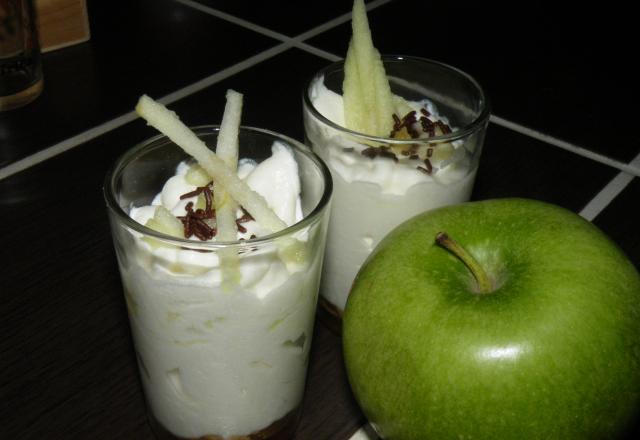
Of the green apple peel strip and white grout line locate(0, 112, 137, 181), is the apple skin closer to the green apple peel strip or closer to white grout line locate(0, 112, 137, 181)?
the green apple peel strip

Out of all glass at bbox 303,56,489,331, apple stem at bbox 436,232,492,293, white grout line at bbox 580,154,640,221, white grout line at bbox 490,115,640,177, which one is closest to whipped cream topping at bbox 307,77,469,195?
glass at bbox 303,56,489,331

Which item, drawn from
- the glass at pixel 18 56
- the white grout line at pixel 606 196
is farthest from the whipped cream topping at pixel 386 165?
the glass at pixel 18 56

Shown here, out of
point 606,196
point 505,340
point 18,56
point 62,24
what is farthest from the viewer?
point 62,24

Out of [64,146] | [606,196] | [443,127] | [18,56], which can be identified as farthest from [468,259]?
[18,56]

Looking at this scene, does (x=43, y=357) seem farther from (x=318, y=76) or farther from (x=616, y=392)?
(x=616, y=392)

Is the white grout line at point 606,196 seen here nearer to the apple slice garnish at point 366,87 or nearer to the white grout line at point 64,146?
the apple slice garnish at point 366,87

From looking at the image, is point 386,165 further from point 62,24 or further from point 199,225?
point 62,24
